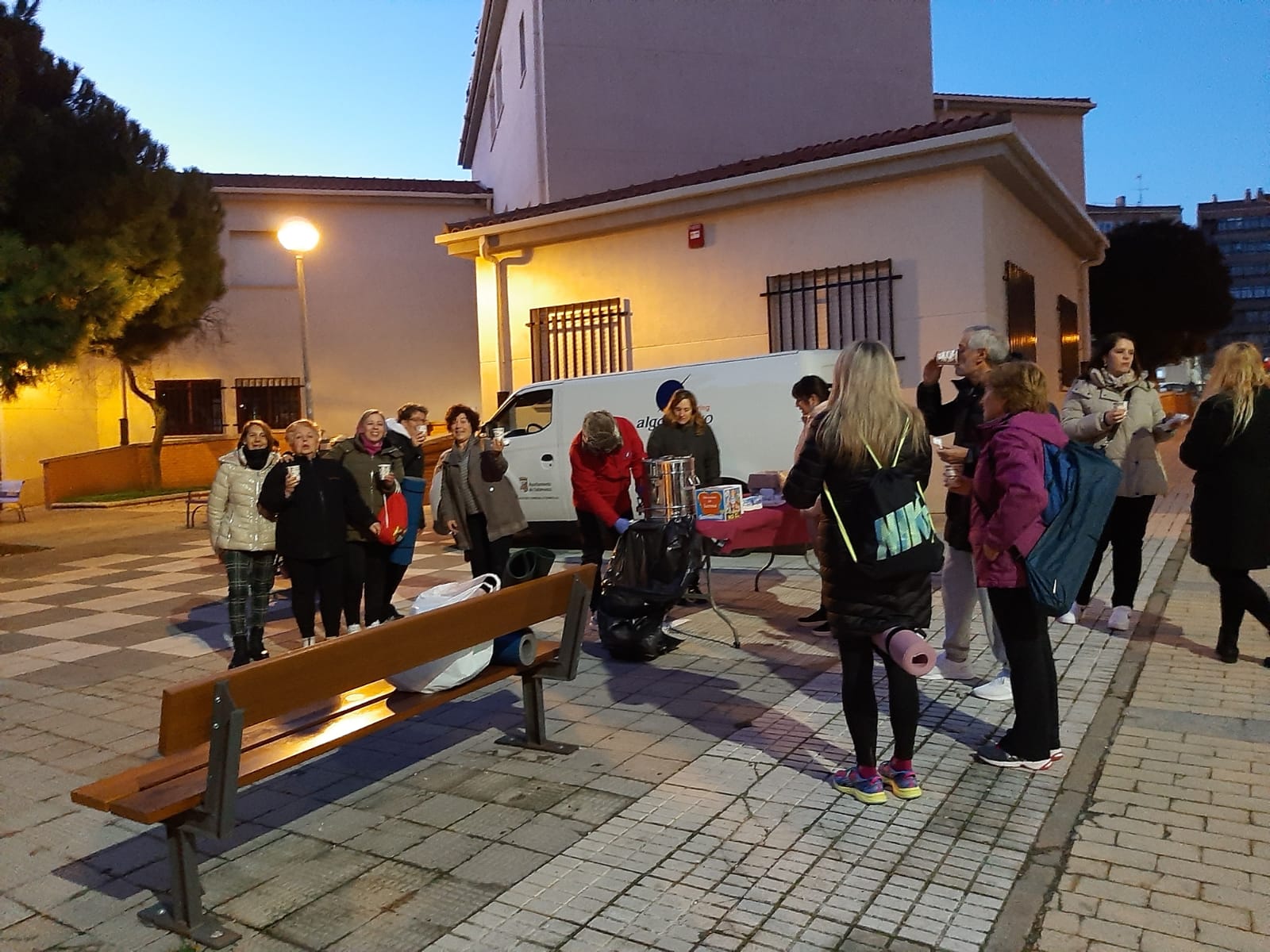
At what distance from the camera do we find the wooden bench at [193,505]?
53.7 ft

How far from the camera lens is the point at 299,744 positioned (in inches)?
138

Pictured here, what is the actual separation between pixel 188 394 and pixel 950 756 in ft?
75.9

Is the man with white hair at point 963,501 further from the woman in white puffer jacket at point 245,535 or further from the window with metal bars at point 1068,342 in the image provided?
the window with metal bars at point 1068,342

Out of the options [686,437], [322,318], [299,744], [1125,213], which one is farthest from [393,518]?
[1125,213]

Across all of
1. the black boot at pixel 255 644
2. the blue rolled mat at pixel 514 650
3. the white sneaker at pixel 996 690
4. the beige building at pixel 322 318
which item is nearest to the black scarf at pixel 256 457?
the black boot at pixel 255 644

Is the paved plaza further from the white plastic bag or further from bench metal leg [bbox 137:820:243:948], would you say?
the white plastic bag

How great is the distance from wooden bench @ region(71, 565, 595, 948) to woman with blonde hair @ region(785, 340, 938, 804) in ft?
4.39

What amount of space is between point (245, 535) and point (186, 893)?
11.4ft

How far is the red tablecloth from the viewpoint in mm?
6266

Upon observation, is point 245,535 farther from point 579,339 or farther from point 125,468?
point 125,468

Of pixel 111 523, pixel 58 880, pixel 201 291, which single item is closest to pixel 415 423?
pixel 58 880

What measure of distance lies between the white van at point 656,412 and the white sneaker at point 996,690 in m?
4.34

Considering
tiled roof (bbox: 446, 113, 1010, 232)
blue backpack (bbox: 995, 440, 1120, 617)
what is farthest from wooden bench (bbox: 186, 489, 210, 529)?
blue backpack (bbox: 995, 440, 1120, 617)

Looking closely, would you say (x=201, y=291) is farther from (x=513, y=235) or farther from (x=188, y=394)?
(x=513, y=235)
